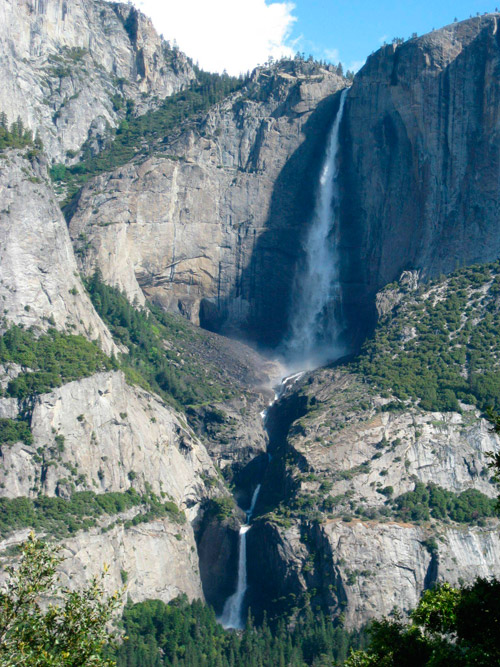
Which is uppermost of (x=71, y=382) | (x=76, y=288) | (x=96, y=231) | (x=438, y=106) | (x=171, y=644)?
(x=438, y=106)

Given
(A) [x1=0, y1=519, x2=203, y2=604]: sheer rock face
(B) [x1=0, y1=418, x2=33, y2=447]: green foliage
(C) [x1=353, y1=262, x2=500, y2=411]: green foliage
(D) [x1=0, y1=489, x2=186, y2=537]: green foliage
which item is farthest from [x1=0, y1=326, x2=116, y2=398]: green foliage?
(C) [x1=353, y1=262, x2=500, y2=411]: green foliage

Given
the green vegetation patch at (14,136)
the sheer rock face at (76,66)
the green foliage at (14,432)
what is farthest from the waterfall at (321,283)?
the green foliage at (14,432)

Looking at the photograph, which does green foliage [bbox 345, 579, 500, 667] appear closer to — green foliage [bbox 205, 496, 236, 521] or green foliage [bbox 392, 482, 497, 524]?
green foliage [bbox 392, 482, 497, 524]

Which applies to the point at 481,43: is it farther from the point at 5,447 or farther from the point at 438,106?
the point at 5,447

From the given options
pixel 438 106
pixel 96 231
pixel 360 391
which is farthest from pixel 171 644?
pixel 438 106

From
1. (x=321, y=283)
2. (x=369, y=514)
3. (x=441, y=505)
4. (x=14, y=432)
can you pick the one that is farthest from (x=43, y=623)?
(x=321, y=283)

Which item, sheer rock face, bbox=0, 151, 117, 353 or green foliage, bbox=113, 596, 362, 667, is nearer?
green foliage, bbox=113, 596, 362, 667

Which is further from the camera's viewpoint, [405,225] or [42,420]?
[405,225]
